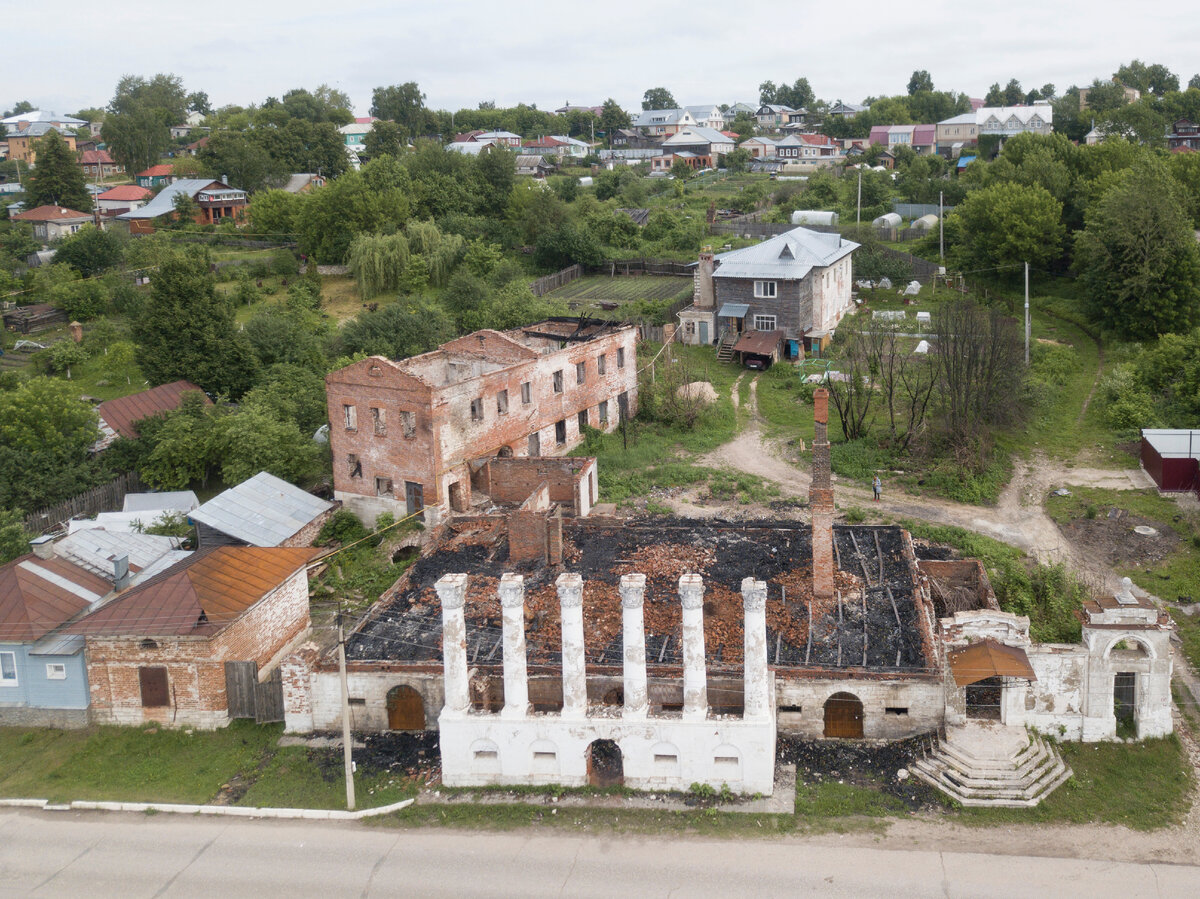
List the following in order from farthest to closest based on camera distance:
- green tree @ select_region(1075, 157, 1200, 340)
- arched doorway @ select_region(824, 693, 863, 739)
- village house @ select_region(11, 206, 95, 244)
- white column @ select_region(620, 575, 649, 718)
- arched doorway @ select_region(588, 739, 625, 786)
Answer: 1. village house @ select_region(11, 206, 95, 244)
2. green tree @ select_region(1075, 157, 1200, 340)
3. arched doorway @ select_region(824, 693, 863, 739)
4. arched doorway @ select_region(588, 739, 625, 786)
5. white column @ select_region(620, 575, 649, 718)

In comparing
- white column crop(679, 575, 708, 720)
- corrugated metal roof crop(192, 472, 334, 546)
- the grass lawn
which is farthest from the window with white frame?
the grass lawn

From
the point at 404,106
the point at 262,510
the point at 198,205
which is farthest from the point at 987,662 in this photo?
the point at 404,106

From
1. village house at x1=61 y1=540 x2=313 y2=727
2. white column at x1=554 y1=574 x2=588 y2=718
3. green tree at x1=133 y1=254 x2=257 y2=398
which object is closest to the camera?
white column at x1=554 y1=574 x2=588 y2=718

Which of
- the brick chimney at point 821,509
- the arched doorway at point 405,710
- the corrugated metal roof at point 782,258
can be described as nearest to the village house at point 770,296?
the corrugated metal roof at point 782,258

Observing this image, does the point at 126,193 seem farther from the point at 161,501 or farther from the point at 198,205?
the point at 161,501

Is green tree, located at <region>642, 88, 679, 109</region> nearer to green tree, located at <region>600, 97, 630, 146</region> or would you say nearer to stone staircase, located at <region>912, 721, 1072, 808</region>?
green tree, located at <region>600, 97, 630, 146</region>

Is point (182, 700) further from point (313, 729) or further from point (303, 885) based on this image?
point (303, 885)
